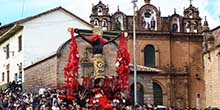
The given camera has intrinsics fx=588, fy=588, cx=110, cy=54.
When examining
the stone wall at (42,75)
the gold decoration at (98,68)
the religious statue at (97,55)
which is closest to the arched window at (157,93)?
the stone wall at (42,75)

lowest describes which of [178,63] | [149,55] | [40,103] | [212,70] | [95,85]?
[40,103]

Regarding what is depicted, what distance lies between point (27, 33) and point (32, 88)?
251 inches

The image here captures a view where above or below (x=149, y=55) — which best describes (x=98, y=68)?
below

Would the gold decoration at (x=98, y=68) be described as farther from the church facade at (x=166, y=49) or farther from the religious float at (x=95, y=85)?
the church facade at (x=166, y=49)

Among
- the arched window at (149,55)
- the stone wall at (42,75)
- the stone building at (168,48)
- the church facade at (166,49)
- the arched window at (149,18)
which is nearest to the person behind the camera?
the stone wall at (42,75)

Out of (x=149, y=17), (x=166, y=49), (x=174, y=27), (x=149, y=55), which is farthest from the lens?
(x=174, y=27)

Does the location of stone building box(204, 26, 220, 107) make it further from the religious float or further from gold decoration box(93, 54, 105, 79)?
gold decoration box(93, 54, 105, 79)

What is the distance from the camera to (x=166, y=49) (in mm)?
70500

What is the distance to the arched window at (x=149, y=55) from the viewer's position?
6969 centimetres

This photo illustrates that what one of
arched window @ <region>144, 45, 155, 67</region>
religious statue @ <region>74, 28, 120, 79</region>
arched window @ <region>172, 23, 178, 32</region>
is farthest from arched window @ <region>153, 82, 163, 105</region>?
religious statue @ <region>74, 28, 120, 79</region>

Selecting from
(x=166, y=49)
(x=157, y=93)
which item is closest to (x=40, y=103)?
(x=157, y=93)

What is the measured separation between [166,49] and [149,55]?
2.27 meters

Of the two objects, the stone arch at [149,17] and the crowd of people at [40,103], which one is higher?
the stone arch at [149,17]

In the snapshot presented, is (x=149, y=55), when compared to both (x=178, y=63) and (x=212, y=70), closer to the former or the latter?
(x=178, y=63)
